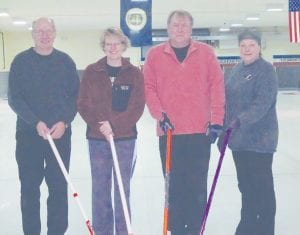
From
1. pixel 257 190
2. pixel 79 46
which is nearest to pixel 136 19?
pixel 257 190

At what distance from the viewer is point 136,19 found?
20.9 feet

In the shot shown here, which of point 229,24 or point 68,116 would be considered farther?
point 229,24

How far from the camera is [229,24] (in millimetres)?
16844

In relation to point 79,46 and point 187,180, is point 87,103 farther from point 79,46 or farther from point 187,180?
point 79,46

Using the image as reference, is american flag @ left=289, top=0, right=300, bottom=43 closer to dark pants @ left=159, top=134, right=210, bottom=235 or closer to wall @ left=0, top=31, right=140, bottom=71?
dark pants @ left=159, top=134, right=210, bottom=235

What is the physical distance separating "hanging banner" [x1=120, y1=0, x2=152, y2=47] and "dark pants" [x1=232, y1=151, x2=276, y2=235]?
12.9 ft

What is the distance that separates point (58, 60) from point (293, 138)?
516 cm

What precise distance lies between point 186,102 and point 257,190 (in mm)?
653

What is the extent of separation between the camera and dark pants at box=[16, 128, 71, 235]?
8.82 ft

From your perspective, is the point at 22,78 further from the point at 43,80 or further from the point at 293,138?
the point at 293,138

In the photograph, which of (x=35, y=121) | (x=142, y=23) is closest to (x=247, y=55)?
(x=35, y=121)

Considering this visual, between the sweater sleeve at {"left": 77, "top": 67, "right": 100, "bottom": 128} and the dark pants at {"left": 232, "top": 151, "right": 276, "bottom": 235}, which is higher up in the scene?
the sweater sleeve at {"left": 77, "top": 67, "right": 100, "bottom": 128}

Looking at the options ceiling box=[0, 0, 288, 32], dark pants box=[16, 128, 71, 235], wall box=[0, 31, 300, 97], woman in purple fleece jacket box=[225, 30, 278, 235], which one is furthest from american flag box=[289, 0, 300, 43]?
wall box=[0, 31, 300, 97]

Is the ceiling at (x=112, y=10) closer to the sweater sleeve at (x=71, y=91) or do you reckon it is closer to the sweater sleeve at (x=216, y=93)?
the sweater sleeve at (x=71, y=91)
